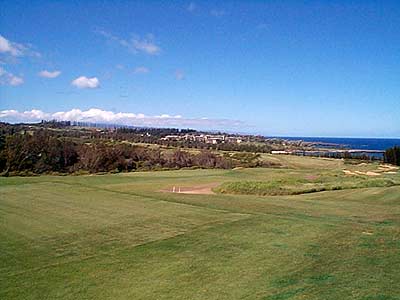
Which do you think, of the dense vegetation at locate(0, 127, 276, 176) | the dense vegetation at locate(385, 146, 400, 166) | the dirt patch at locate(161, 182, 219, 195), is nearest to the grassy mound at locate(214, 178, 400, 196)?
the dirt patch at locate(161, 182, 219, 195)

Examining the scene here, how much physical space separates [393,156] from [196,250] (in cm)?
6724

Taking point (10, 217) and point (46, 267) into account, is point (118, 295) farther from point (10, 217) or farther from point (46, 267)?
point (10, 217)

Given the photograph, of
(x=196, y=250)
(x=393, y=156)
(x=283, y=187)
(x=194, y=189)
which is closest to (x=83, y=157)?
(x=194, y=189)

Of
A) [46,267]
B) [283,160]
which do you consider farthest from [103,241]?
[283,160]

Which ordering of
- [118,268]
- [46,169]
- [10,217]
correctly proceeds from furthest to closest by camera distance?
[46,169] < [10,217] < [118,268]

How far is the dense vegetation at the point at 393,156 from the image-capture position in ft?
230

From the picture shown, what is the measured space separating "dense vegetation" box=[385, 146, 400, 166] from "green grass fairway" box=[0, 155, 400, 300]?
53.3m

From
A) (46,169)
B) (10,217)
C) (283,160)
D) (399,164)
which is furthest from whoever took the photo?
(283,160)

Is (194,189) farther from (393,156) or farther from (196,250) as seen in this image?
(393,156)

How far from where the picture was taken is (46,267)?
34.9 feet

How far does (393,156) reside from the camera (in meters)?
71.3

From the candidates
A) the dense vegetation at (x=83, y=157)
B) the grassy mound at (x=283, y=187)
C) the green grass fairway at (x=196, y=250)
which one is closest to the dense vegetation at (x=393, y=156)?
the dense vegetation at (x=83, y=157)

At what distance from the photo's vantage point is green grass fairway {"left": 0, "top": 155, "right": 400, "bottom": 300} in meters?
8.88

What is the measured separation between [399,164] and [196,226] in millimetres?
62161
